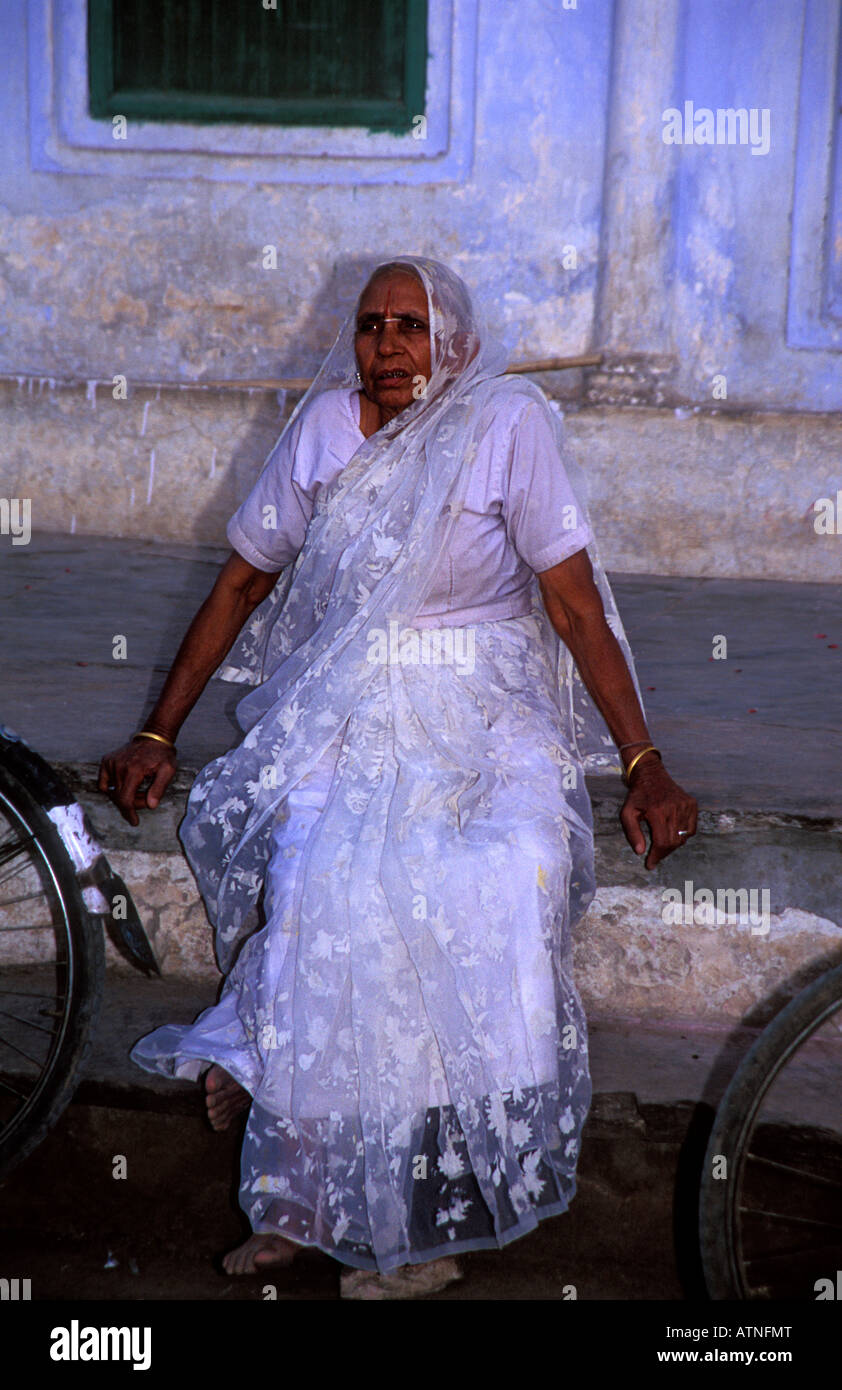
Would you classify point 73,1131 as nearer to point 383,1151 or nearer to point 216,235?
point 383,1151

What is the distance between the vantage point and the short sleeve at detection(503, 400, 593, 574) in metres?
2.52

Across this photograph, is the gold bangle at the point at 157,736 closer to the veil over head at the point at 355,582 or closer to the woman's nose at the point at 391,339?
the veil over head at the point at 355,582

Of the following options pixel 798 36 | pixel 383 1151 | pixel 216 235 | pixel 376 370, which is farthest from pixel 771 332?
pixel 383 1151

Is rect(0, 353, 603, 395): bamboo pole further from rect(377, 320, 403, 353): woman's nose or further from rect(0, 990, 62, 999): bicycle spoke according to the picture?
rect(0, 990, 62, 999): bicycle spoke

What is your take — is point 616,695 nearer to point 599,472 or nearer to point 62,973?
point 62,973

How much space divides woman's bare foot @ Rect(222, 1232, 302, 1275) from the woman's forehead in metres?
1.70

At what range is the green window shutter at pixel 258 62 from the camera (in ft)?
18.0

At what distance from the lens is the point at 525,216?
5.52 m

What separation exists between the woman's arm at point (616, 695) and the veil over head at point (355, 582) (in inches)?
3.3

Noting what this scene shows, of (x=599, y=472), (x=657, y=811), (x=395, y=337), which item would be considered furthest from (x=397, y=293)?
(x=599, y=472)

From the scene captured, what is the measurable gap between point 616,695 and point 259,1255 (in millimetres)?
1190

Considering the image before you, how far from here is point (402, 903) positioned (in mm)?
2186

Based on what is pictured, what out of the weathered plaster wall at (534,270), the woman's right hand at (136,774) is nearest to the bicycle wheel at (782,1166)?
the woman's right hand at (136,774)
